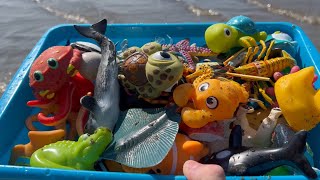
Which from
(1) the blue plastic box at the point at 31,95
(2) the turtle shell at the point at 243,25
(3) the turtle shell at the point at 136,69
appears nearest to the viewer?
(1) the blue plastic box at the point at 31,95

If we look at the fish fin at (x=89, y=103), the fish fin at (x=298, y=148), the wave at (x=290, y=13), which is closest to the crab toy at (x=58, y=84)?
the fish fin at (x=89, y=103)

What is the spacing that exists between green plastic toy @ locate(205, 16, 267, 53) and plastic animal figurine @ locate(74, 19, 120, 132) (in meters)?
0.33

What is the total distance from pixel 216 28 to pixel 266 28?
406 mm

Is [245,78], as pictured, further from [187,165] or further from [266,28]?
[266,28]

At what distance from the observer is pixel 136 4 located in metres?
2.99

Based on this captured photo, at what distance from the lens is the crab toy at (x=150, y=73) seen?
107 cm

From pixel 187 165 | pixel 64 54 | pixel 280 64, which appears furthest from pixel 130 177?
pixel 280 64

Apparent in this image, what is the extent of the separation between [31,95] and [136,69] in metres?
0.42

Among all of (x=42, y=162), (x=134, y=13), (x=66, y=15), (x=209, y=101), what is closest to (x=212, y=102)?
(x=209, y=101)

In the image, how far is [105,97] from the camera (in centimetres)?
116

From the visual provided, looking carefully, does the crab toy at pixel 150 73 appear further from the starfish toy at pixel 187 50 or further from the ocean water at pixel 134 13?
the ocean water at pixel 134 13

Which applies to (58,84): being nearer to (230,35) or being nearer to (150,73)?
(150,73)

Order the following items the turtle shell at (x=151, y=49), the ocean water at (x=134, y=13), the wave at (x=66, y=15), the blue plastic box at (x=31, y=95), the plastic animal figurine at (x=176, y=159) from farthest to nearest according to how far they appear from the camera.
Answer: the wave at (x=66, y=15), the ocean water at (x=134, y=13), the turtle shell at (x=151, y=49), the plastic animal figurine at (x=176, y=159), the blue plastic box at (x=31, y=95)

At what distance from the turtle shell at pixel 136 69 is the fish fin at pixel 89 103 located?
12cm
